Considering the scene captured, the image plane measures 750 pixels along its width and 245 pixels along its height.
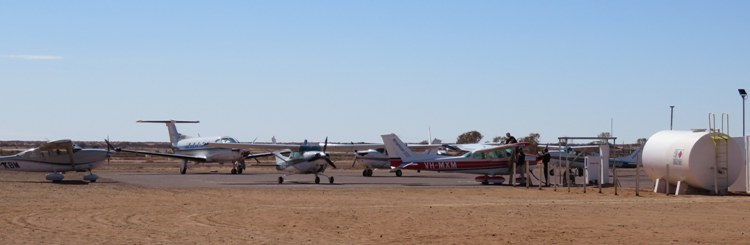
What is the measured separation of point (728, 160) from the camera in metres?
26.7

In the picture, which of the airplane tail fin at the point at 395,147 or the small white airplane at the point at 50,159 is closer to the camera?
the small white airplane at the point at 50,159

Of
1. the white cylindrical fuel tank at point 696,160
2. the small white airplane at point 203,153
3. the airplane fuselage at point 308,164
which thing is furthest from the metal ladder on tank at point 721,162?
the small white airplane at point 203,153

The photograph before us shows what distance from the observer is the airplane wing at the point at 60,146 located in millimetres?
37812

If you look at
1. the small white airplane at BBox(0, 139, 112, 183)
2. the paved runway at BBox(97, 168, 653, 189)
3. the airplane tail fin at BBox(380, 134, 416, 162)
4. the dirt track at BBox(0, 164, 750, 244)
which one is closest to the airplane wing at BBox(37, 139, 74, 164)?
the small white airplane at BBox(0, 139, 112, 183)

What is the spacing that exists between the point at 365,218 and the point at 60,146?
2346 cm

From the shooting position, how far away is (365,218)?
17.8m

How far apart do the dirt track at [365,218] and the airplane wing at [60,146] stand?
35.5 ft

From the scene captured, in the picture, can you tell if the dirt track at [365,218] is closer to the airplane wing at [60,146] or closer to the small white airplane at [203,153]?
the airplane wing at [60,146]

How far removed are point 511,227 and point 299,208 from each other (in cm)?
571

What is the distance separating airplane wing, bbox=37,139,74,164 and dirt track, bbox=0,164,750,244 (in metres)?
10.8

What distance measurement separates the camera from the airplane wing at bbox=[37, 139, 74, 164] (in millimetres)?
37812

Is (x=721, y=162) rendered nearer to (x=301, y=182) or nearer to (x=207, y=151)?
(x=301, y=182)

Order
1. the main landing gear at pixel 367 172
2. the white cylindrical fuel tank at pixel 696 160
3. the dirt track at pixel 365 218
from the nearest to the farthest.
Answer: the dirt track at pixel 365 218 < the white cylindrical fuel tank at pixel 696 160 < the main landing gear at pixel 367 172

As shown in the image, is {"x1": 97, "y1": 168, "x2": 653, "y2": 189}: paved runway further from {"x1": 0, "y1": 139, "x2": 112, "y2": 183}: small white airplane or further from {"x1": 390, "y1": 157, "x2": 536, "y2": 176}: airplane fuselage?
{"x1": 0, "y1": 139, "x2": 112, "y2": 183}: small white airplane
